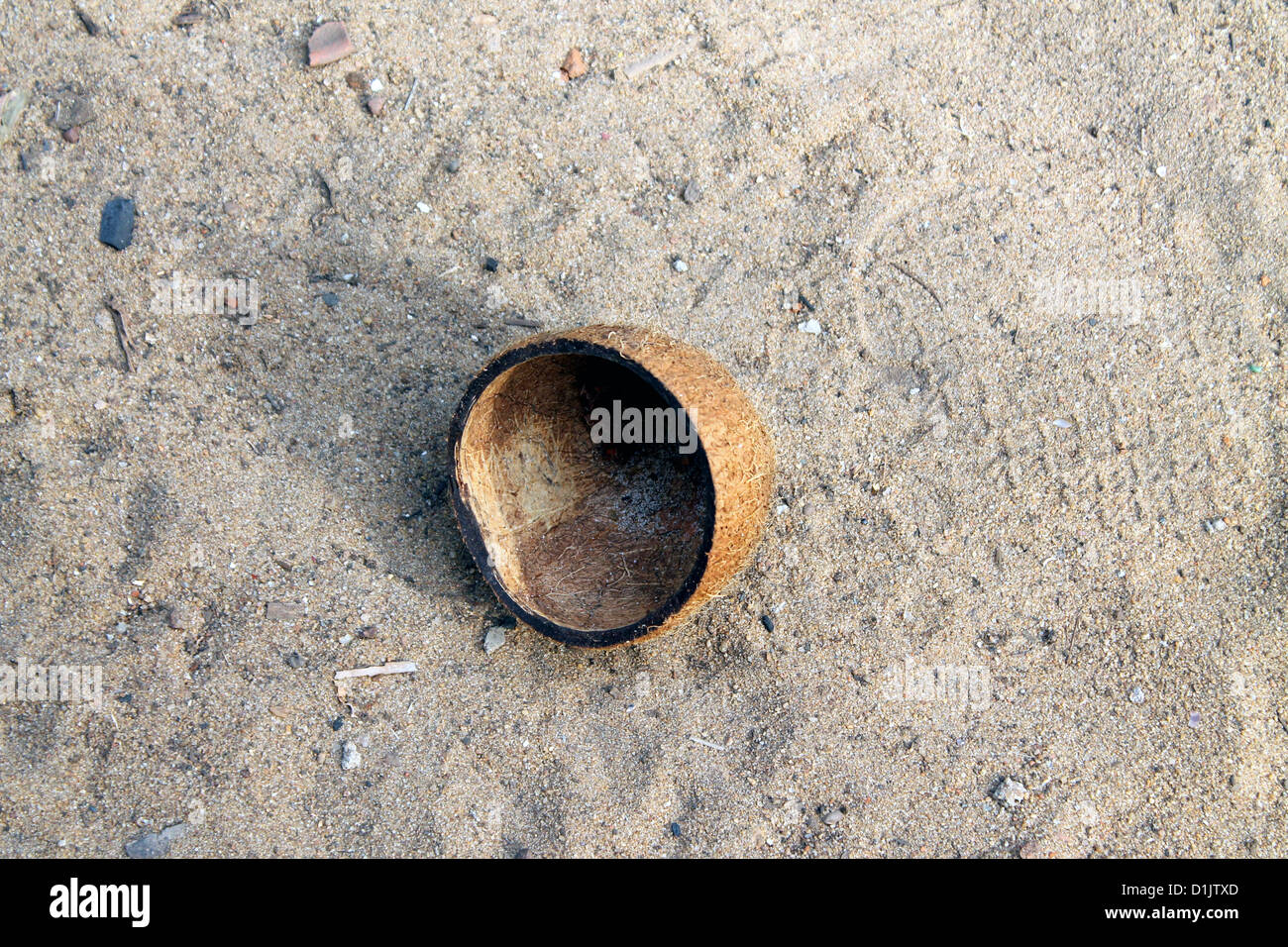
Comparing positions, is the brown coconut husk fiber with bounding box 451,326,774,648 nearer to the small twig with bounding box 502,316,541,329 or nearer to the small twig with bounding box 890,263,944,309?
the small twig with bounding box 502,316,541,329

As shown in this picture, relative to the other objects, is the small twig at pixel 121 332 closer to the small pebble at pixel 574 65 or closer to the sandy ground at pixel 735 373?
the sandy ground at pixel 735 373

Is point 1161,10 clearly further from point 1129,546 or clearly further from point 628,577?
point 628,577

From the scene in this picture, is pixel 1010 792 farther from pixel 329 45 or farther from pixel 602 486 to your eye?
pixel 329 45

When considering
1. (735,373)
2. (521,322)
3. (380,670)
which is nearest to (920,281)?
(735,373)

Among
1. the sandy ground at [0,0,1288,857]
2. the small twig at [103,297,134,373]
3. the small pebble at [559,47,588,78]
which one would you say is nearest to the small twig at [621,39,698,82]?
the sandy ground at [0,0,1288,857]

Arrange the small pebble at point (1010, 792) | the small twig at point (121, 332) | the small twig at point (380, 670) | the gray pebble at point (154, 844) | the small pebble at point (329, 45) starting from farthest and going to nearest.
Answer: the small pebble at point (329, 45) → the small twig at point (121, 332) → the small twig at point (380, 670) → the small pebble at point (1010, 792) → the gray pebble at point (154, 844)

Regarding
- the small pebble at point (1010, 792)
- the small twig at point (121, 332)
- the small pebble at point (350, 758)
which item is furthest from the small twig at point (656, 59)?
the small pebble at point (1010, 792)
